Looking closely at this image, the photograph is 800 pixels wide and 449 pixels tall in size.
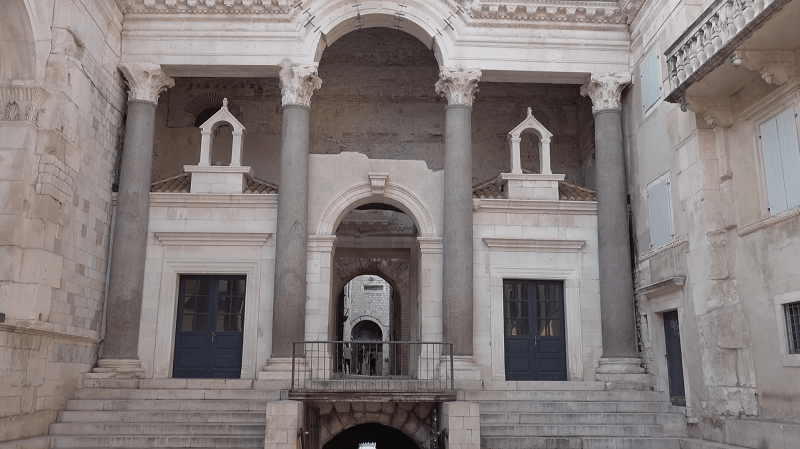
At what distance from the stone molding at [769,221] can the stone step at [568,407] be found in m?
3.52

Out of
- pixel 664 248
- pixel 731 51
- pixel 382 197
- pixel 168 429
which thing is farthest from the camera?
pixel 382 197

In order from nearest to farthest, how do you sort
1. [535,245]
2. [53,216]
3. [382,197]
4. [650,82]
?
[53,216] → [650,82] → [535,245] → [382,197]

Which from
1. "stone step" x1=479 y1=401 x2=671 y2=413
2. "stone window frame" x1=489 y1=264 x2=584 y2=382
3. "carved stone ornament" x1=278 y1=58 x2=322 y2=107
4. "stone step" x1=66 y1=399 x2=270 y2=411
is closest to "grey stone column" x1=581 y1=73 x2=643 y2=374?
"stone window frame" x1=489 y1=264 x2=584 y2=382

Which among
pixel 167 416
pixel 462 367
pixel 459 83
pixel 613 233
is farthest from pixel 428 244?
pixel 167 416

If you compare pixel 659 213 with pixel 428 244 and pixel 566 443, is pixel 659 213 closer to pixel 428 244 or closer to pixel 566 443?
pixel 428 244

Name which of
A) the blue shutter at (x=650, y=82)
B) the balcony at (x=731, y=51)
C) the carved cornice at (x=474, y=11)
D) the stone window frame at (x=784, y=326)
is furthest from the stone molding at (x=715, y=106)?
the carved cornice at (x=474, y=11)

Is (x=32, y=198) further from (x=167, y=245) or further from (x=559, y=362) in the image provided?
(x=559, y=362)

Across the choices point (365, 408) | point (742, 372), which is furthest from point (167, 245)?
point (742, 372)

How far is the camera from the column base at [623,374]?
43.0 feet

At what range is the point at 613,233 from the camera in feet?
46.0

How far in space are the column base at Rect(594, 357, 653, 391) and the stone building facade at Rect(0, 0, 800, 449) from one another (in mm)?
41

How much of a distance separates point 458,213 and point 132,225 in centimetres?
650

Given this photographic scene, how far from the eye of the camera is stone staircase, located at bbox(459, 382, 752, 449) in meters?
10.8

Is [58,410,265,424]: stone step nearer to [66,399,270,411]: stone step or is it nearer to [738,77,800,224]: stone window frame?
[66,399,270,411]: stone step
